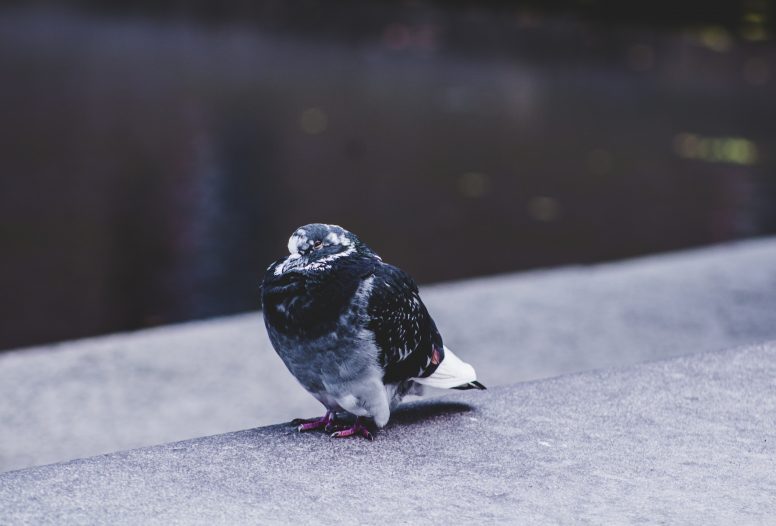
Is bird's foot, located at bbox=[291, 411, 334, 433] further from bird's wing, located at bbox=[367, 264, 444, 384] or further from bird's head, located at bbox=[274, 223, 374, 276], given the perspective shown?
bird's head, located at bbox=[274, 223, 374, 276]

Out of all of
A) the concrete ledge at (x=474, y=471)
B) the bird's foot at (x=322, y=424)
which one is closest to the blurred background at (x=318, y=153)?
the bird's foot at (x=322, y=424)

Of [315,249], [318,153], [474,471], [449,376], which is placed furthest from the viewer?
[318,153]

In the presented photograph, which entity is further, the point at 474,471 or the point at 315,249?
the point at 315,249

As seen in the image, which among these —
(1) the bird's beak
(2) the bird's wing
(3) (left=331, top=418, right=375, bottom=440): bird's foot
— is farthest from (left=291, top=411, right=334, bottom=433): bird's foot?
(1) the bird's beak

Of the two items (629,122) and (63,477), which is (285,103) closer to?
(629,122)

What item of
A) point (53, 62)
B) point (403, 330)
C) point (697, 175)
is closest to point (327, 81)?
point (53, 62)

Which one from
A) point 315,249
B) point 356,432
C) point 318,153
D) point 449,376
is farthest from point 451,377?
point 318,153

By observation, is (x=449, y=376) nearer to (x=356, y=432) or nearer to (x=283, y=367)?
(x=356, y=432)

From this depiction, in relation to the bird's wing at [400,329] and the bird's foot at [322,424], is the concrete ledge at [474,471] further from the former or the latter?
the bird's wing at [400,329]
